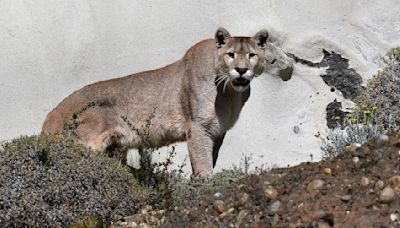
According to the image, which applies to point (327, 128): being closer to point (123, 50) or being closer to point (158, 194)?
point (123, 50)

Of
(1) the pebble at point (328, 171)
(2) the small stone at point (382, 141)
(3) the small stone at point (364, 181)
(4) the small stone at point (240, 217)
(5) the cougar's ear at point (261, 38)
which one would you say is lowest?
(4) the small stone at point (240, 217)

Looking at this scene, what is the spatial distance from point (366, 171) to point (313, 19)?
8241 millimetres

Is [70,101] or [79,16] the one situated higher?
[79,16]

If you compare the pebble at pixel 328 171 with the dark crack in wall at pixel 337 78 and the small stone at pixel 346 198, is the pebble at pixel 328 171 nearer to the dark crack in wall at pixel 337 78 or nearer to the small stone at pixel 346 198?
the small stone at pixel 346 198

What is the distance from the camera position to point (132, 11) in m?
14.4

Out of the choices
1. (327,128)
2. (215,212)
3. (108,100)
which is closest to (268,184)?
(215,212)

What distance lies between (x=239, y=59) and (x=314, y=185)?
4375 mm

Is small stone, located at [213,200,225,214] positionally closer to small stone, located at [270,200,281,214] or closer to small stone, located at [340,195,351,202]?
small stone, located at [270,200,281,214]

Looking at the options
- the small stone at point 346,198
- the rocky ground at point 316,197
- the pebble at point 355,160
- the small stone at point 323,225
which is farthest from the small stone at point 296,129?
the small stone at point 323,225

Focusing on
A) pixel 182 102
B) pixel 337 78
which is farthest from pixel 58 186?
pixel 337 78

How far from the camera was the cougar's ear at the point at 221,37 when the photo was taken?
431 inches

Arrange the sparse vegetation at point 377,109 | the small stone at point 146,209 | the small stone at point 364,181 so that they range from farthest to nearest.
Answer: the sparse vegetation at point 377,109, the small stone at point 146,209, the small stone at point 364,181

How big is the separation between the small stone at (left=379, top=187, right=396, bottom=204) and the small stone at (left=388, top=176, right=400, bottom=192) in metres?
0.08

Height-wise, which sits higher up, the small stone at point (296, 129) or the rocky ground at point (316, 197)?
the small stone at point (296, 129)
